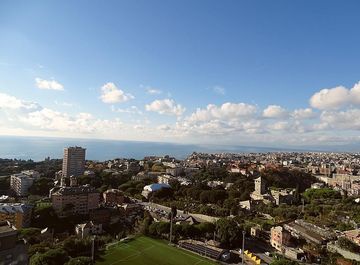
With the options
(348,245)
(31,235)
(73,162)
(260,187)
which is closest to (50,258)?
(31,235)

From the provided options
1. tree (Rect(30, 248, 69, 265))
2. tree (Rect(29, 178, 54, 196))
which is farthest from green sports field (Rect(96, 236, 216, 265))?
tree (Rect(29, 178, 54, 196))

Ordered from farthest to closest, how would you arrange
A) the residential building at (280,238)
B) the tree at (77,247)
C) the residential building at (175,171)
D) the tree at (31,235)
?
the residential building at (175,171) → the residential building at (280,238) → the tree at (31,235) → the tree at (77,247)

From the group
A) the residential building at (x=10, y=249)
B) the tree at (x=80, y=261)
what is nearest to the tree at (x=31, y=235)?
the tree at (x=80, y=261)

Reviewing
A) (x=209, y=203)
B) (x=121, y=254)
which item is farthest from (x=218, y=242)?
(x=209, y=203)

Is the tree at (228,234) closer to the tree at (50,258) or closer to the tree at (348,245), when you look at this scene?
the tree at (348,245)

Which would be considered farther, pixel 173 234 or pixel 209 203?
pixel 209 203

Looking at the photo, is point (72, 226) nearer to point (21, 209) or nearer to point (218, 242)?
point (21, 209)
